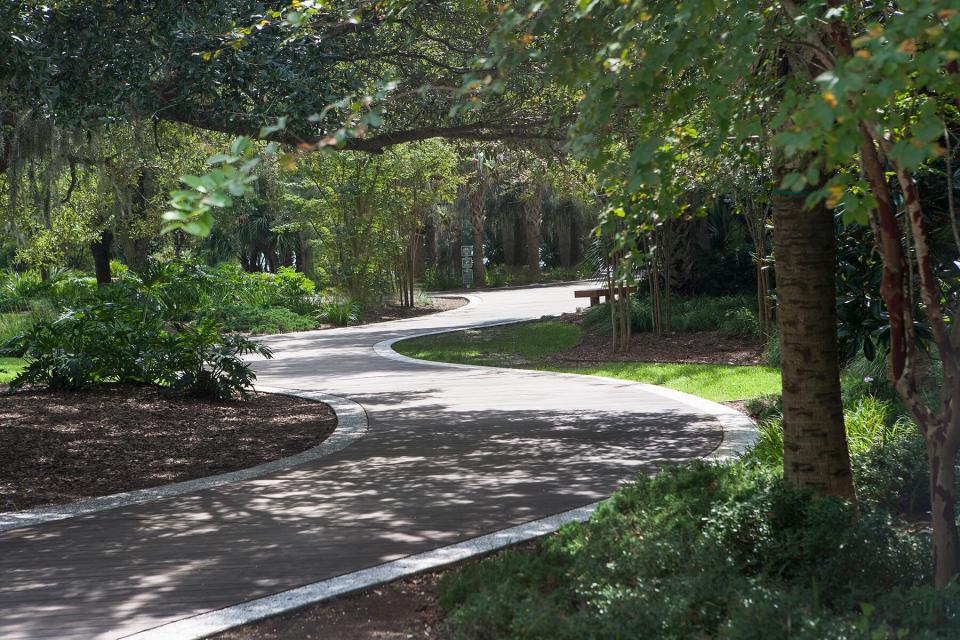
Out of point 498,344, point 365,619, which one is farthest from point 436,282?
point 365,619

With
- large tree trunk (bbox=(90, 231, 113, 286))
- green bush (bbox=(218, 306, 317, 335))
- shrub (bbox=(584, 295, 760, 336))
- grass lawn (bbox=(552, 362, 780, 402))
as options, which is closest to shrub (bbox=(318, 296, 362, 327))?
green bush (bbox=(218, 306, 317, 335))

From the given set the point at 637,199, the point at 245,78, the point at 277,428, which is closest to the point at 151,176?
the point at 277,428

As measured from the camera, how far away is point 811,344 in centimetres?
491

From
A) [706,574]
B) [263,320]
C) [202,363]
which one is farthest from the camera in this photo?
[263,320]

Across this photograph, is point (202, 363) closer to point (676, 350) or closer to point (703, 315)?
point (676, 350)

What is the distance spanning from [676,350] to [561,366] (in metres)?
2.22

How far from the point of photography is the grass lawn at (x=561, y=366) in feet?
39.7

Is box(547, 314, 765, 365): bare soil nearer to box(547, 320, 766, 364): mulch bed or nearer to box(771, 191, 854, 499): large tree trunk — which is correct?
box(547, 320, 766, 364): mulch bed

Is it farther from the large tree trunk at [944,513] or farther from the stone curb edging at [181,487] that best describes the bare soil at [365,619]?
the stone curb edging at [181,487]

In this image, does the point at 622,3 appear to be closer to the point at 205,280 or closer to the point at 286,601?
the point at 286,601

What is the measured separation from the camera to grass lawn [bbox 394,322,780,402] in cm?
1209

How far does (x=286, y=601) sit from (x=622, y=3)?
3087 mm

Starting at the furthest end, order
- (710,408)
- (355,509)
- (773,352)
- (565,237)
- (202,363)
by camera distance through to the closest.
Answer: (565,237) → (773,352) → (202,363) → (710,408) → (355,509)

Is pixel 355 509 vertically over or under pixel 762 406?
under
